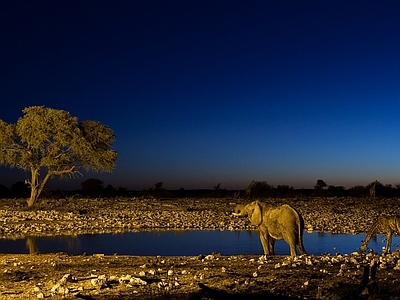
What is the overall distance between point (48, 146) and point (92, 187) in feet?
120

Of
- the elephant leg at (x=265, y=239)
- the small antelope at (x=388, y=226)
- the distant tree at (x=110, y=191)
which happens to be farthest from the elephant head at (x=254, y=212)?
the distant tree at (x=110, y=191)

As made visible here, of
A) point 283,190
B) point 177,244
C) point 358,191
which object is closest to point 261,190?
point 283,190

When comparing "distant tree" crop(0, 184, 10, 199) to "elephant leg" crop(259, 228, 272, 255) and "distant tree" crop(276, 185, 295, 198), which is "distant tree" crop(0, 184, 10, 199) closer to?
"distant tree" crop(276, 185, 295, 198)

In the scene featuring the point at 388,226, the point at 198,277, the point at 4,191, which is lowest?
the point at 198,277

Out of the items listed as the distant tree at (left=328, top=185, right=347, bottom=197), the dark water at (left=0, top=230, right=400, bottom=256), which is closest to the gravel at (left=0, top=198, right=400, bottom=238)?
the dark water at (left=0, top=230, right=400, bottom=256)

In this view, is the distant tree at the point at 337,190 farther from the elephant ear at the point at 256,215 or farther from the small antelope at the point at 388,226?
the elephant ear at the point at 256,215

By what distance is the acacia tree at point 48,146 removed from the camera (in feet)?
126

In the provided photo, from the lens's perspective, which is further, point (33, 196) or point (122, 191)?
point (122, 191)

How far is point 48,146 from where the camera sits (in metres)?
39.4

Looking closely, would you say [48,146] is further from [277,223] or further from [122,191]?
[122,191]

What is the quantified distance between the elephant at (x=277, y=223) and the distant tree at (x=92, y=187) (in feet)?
195

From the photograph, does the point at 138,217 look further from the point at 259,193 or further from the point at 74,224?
the point at 259,193

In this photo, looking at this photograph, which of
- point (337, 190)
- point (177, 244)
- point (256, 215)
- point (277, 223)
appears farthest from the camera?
point (337, 190)

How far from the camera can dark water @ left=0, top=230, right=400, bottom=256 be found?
61.9 ft
